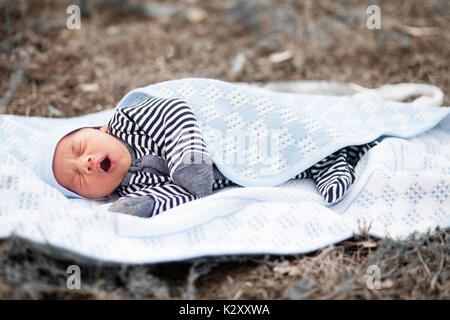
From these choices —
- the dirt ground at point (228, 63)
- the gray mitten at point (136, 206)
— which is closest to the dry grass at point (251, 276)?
the dirt ground at point (228, 63)

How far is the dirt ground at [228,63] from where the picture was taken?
166 centimetres

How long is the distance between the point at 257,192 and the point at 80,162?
2.72ft

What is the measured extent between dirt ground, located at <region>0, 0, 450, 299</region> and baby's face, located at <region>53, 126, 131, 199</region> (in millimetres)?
443

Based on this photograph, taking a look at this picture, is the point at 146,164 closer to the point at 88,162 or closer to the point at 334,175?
the point at 88,162

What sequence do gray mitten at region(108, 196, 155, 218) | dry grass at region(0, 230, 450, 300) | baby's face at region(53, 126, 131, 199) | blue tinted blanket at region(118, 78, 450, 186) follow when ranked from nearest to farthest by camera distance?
dry grass at region(0, 230, 450, 300), gray mitten at region(108, 196, 155, 218), baby's face at region(53, 126, 131, 199), blue tinted blanket at region(118, 78, 450, 186)

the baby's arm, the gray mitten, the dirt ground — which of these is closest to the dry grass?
the dirt ground

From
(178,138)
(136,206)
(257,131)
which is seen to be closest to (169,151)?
(178,138)

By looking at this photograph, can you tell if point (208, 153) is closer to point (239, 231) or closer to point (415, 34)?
point (239, 231)

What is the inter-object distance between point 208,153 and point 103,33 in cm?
237

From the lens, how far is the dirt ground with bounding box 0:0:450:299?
166 cm

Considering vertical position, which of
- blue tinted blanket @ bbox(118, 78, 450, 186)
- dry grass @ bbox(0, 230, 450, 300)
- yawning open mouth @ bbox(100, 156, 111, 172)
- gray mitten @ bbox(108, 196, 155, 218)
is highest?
blue tinted blanket @ bbox(118, 78, 450, 186)

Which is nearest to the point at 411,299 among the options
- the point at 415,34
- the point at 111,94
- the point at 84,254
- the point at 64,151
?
the point at 84,254

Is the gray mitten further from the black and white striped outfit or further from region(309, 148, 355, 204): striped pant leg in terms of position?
region(309, 148, 355, 204): striped pant leg

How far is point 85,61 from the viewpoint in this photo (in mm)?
3520
